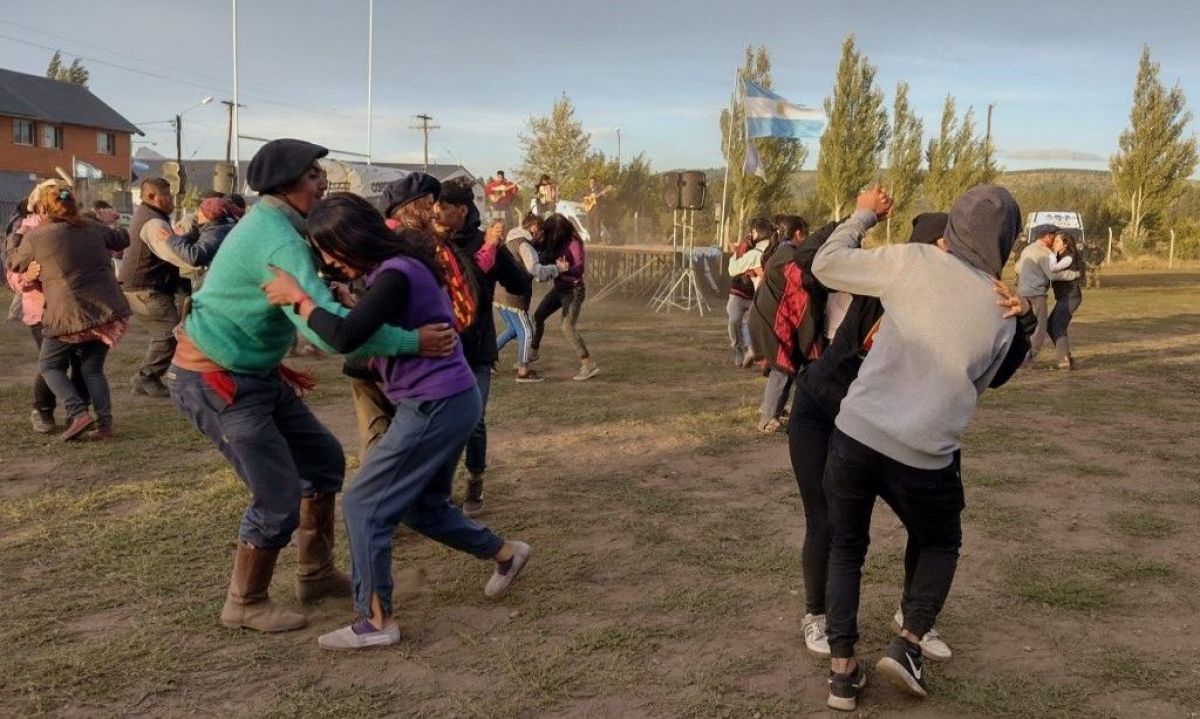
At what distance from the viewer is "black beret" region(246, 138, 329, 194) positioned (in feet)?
10.9

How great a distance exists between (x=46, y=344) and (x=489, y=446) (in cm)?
319

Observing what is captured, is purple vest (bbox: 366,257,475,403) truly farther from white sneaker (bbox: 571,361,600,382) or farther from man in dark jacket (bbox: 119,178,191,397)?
white sneaker (bbox: 571,361,600,382)

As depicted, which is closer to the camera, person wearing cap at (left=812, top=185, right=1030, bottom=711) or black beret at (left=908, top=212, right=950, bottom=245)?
person wearing cap at (left=812, top=185, right=1030, bottom=711)

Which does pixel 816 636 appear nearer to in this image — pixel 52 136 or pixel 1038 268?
pixel 1038 268

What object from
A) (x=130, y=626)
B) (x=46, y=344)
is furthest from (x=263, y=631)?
(x=46, y=344)

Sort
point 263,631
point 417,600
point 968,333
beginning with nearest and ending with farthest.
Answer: point 968,333 < point 263,631 < point 417,600

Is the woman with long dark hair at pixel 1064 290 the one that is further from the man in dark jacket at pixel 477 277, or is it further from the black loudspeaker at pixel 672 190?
the black loudspeaker at pixel 672 190

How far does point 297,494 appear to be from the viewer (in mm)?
3520

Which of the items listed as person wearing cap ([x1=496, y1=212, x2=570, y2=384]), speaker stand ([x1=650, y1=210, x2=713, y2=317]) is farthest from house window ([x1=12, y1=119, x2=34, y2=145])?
person wearing cap ([x1=496, y1=212, x2=570, y2=384])

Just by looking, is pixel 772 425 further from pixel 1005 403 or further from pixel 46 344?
pixel 46 344

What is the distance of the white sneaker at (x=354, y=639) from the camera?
11.4 feet

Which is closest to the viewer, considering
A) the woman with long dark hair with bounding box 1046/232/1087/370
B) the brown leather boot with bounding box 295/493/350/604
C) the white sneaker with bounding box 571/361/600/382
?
the brown leather boot with bounding box 295/493/350/604

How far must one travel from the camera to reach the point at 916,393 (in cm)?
292

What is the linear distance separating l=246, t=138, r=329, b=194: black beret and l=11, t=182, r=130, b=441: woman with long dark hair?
380 centimetres
